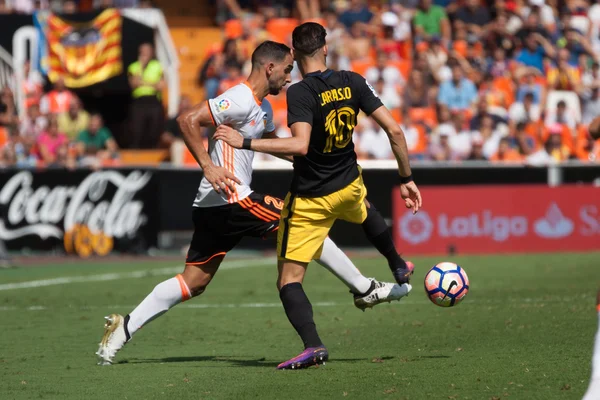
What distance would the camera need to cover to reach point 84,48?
74.1 feet

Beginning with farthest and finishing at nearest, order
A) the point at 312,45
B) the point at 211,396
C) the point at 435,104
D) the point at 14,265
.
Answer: the point at 435,104, the point at 14,265, the point at 312,45, the point at 211,396

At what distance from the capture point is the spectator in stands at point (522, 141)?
67.6 ft

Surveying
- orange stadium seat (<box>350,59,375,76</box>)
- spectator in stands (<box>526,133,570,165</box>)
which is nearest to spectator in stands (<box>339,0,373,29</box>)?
orange stadium seat (<box>350,59,375,76</box>)

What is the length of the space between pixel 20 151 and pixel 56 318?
979cm

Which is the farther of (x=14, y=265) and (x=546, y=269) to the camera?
(x=14, y=265)

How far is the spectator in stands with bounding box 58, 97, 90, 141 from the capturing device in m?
20.9

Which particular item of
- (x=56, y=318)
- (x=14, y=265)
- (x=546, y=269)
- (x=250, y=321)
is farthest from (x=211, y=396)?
(x=14, y=265)

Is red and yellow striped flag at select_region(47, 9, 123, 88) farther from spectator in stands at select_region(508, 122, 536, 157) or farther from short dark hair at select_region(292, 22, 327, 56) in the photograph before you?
short dark hair at select_region(292, 22, 327, 56)

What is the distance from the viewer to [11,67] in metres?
22.6

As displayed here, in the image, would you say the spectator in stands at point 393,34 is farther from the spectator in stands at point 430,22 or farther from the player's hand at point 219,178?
the player's hand at point 219,178

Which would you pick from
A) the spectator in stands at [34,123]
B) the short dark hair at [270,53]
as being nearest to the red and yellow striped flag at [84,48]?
the spectator in stands at [34,123]

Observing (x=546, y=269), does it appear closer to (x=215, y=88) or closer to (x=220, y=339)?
(x=220, y=339)

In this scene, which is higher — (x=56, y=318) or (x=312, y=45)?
(x=312, y=45)

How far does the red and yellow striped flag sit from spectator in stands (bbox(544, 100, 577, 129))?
860 cm
